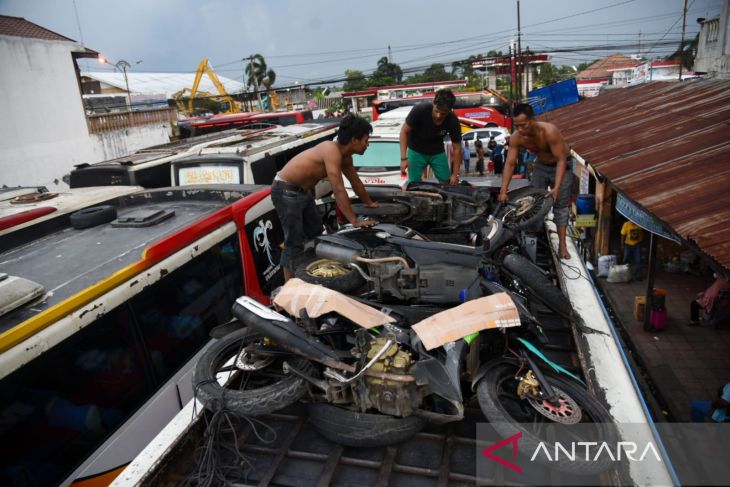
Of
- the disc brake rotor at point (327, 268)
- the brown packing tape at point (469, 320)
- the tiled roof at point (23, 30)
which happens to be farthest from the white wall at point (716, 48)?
the tiled roof at point (23, 30)

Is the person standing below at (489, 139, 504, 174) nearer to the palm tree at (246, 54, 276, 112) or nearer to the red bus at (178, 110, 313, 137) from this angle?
the red bus at (178, 110, 313, 137)

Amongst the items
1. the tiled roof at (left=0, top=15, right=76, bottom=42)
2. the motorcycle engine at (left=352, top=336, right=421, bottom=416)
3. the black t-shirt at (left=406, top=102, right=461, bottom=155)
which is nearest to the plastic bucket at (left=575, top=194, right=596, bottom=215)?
the black t-shirt at (left=406, top=102, right=461, bottom=155)

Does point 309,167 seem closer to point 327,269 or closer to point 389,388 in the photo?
point 327,269

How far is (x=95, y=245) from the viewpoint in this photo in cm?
402

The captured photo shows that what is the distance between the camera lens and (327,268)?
3756mm

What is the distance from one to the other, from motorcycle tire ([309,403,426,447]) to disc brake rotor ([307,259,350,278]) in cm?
127

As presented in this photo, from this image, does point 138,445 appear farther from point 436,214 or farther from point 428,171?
point 428,171

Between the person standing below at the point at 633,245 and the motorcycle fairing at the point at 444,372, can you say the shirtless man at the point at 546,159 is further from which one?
the person standing below at the point at 633,245

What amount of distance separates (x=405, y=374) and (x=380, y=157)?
648 centimetres

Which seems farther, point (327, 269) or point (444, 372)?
point (327, 269)

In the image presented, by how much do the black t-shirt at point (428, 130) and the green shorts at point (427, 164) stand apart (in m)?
0.07

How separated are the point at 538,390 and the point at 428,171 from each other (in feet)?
19.0

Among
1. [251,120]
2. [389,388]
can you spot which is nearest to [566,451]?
[389,388]

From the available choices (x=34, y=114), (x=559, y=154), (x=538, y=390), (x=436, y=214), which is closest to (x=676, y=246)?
(x=559, y=154)
